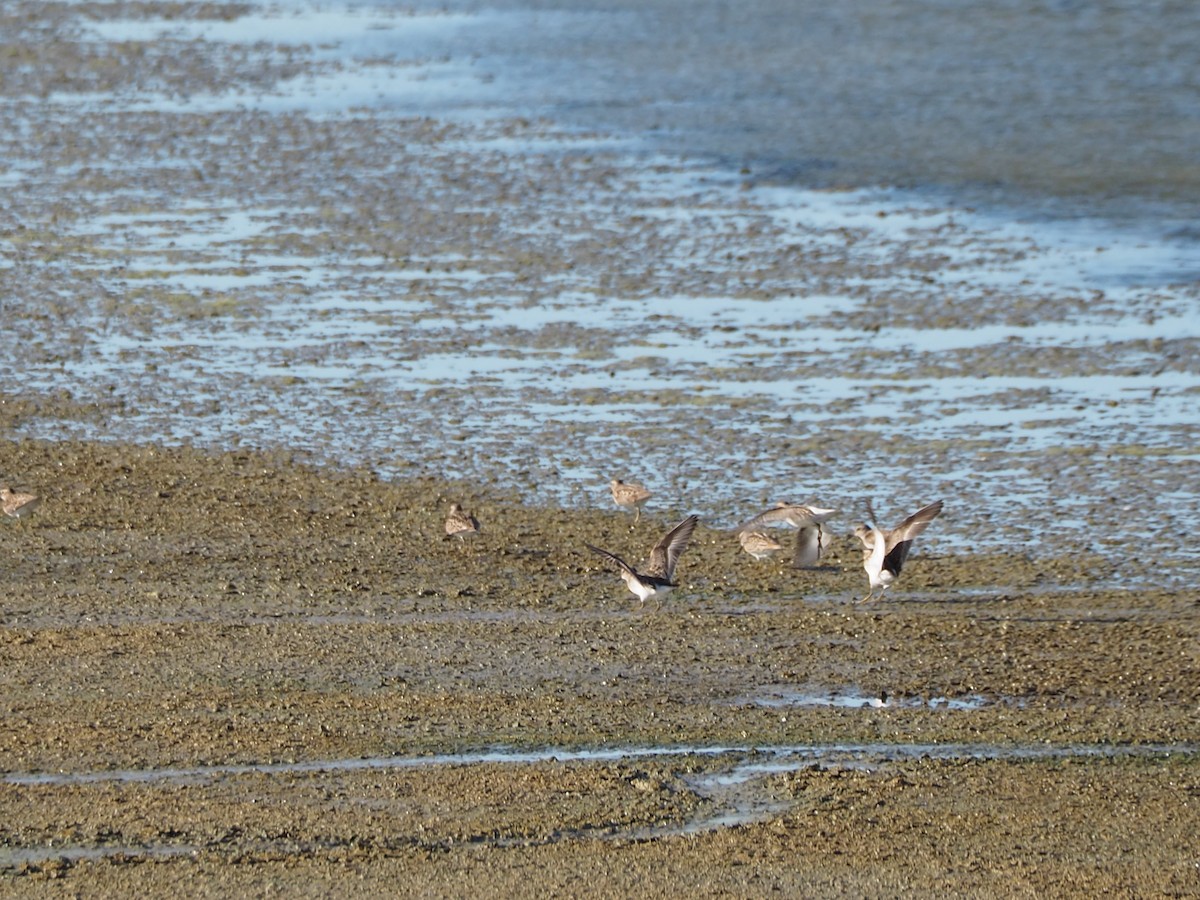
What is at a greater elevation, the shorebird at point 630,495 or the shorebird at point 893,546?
the shorebird at point 893,546

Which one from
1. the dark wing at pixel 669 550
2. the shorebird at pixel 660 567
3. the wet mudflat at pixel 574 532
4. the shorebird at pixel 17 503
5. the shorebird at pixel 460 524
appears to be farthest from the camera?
the shorebird at pixel 17 503

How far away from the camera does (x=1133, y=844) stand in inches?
306

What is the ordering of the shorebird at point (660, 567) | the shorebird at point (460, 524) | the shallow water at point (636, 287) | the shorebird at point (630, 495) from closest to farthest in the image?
the shorebird at point (660, 567) → the shorebird at point (460, 524) → the shorebird at point (630, 495) → the shallow water at point (636, 287)

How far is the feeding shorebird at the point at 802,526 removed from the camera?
37.1 ft

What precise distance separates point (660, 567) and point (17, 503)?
380 cm

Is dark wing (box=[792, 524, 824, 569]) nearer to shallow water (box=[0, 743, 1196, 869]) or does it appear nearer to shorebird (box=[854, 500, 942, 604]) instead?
shorebird (box=[854, 500, 942, 604])

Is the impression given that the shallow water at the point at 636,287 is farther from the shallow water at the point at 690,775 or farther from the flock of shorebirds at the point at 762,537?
the shallow water at the point at 690,775

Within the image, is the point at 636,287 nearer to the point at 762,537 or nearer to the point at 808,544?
the point at 762,537

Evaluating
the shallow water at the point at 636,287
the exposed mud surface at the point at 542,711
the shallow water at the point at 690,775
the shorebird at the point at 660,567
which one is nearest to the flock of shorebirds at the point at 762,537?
the shorebird at the point at 660,567

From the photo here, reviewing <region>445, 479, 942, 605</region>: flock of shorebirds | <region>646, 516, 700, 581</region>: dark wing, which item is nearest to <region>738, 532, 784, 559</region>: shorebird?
<region>445, 479, 942, 605</region>: flock of shorebirds

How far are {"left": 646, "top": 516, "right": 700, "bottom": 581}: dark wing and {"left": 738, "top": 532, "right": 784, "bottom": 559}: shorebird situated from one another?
19.0 inches

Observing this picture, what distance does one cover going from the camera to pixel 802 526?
11.3 meters

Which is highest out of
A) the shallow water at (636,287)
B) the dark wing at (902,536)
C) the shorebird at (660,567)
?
the dark wing at (902,536)

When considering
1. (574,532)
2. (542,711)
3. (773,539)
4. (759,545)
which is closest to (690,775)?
(542,711)
